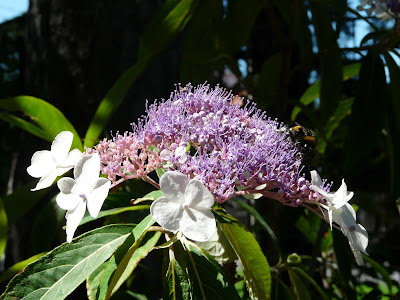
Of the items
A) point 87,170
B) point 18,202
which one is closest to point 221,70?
point 18,202

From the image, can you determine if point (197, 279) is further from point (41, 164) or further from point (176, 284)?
point (41, 164)

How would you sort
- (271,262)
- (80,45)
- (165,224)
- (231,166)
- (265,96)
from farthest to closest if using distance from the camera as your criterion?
(80,45), (265,96), (271,262), (231,166), (165,224)

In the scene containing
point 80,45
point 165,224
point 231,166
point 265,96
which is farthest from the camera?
point 80,45

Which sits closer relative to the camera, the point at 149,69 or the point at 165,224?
the point at 165,224

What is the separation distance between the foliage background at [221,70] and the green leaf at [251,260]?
0.87ft

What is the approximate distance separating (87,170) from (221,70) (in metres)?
1.27

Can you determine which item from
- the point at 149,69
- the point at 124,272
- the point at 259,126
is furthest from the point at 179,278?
the point at 149,69

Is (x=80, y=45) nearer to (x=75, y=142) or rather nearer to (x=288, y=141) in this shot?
(x=75, y=142)

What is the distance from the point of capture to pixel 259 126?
0.86 meters

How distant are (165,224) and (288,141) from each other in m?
0.39

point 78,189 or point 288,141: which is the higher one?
point 288,141

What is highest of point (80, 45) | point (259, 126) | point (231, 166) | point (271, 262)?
point (80, 45)

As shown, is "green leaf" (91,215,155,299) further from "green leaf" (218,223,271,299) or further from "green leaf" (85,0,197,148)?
"green leaf" (85,0,197,148)

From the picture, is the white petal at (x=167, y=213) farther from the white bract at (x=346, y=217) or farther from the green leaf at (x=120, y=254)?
the white bract at (x=346, y=217)
